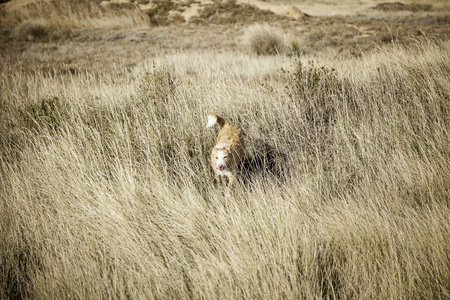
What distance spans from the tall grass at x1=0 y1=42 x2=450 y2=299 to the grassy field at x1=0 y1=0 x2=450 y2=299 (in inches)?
0.6

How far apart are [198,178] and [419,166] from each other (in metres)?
2.21

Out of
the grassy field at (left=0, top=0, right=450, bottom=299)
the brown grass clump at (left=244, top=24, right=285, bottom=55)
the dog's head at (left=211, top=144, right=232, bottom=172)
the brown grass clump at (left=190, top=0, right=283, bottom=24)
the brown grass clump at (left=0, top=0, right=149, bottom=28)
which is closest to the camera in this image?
the grassy field at (left=0, top=0, right=450, bottom=299)

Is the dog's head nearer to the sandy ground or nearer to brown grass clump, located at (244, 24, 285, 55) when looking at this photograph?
the sandy ground

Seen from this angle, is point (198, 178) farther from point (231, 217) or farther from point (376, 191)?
point (376, 191)

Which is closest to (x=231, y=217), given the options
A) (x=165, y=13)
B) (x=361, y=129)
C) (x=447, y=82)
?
(x=361, y=129)

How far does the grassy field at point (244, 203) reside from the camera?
147 cm

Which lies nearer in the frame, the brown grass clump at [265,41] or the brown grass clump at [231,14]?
the brown grass clump at [265,41]

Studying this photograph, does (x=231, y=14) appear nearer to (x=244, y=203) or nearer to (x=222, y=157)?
(x=222, y=157)

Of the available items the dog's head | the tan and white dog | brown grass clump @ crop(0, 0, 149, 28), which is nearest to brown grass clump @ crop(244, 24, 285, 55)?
the tan and white dog

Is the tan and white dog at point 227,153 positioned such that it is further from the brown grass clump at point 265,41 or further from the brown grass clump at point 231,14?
the brown grass clump at point 231,14

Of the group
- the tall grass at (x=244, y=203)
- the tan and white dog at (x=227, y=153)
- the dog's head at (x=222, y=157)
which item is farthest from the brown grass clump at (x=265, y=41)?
the dog's head at (x=222, y=157)

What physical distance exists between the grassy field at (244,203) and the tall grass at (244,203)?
2cm

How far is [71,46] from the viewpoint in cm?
1178

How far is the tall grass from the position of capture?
147 cm
